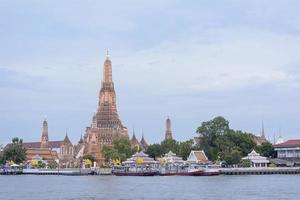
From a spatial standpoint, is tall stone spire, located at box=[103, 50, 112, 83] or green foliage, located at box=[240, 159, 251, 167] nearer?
green foliage, located at box=[240, 159, 251, 167]

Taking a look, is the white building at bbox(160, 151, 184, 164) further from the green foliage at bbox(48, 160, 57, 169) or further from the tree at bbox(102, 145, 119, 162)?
the green foliage at bbox(48, 160, 57, 169)

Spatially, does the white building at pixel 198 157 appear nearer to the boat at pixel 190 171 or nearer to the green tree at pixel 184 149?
the boat at pixel 190 171

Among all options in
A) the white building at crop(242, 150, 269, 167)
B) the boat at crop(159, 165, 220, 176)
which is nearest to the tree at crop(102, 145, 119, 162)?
the boat at crop(159, 165, 220, 176)

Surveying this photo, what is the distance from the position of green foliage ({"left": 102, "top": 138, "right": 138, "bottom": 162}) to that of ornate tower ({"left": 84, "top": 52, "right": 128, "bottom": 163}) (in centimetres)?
1893

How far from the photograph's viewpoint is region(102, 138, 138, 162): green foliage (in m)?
145

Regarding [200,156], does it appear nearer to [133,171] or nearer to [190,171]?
[190,171]

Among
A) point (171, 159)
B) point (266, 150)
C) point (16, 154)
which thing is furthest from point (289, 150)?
point (16, 154)

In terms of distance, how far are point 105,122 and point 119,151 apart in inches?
987

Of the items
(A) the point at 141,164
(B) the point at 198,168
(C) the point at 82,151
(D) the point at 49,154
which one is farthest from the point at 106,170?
(D) the point at 49,154

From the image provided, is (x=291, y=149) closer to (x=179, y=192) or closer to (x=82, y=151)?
(x=82, y=151)

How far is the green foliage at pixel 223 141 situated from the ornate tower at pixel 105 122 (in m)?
43.7

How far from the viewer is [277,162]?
468 feet

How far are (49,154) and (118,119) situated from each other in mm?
30304

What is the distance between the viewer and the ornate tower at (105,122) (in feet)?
566
